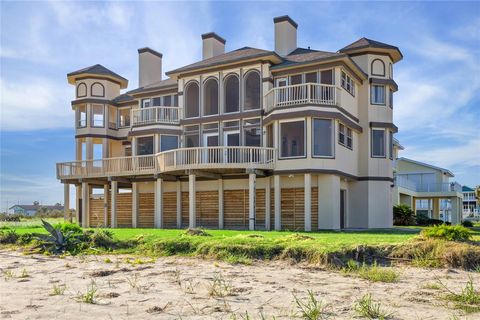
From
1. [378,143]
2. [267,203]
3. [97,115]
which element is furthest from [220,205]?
[97,115]

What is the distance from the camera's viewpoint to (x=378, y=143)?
28.2 metres

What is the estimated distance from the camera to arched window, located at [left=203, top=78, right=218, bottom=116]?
28.3m

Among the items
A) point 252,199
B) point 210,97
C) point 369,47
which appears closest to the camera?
point 252,199

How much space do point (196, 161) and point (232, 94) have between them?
4.72 meters

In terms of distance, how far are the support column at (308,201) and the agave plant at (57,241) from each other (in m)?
10.8

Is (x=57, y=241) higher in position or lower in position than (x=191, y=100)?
lower

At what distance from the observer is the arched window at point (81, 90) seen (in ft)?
114

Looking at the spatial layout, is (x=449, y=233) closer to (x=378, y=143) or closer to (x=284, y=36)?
(x=378, y=143)

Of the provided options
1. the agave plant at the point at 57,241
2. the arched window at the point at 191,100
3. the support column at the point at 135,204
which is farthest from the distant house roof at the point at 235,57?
the agave plant at the point at 57,241

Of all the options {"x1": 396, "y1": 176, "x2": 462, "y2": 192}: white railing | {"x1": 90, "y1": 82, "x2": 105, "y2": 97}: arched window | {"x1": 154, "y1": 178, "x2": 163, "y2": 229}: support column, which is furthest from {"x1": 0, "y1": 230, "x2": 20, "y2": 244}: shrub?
{"x1": 396, "y1": 176, "x2": 462, "y2": 192}: white railing

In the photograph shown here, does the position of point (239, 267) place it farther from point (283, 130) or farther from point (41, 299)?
point (283, 130)

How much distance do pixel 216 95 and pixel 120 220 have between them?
10.1 m

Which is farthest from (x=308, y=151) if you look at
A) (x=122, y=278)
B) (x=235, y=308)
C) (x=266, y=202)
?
(x=235, y=308)

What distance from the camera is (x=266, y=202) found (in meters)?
25.7
